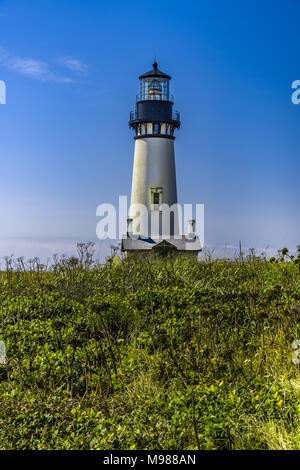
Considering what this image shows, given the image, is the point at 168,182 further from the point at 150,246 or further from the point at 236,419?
the point at 236,419

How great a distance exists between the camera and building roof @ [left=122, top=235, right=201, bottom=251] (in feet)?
94.9

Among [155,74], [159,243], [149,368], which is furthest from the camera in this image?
[155,74]

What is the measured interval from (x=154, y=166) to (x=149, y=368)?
25.3 m

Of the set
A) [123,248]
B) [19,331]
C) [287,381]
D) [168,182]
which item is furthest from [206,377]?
[168,182]

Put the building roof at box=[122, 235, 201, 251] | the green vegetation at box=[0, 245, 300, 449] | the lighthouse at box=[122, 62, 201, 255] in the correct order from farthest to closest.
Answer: the lighthouse at box=[122, 62, 201, 255]
the building roof at box=[122, 235, 201, 251]
the green vegetation at box=[0, 245, 300, 449]

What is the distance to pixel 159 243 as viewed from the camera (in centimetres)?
2867

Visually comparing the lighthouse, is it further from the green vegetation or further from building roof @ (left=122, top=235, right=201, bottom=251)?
the green vegetation

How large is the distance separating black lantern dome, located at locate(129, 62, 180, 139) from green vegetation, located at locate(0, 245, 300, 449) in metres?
20.7

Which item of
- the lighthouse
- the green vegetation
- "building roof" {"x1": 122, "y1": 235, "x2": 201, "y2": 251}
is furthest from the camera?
the lighthouse

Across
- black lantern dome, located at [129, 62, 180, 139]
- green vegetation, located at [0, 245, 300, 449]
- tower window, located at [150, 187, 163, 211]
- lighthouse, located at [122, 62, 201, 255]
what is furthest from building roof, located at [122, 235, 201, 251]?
green vegetation, located at [0, 245, 300, 449]

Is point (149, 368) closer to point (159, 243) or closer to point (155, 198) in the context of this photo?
point (159, 243)

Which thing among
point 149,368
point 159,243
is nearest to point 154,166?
point 159,243
